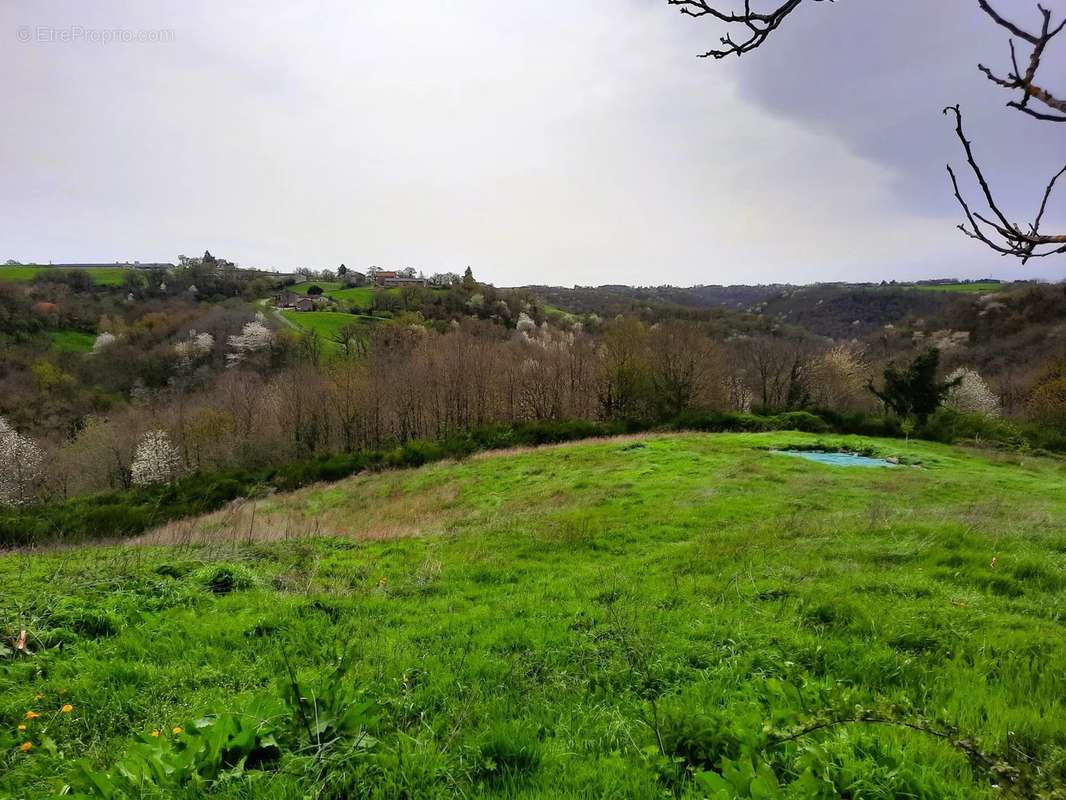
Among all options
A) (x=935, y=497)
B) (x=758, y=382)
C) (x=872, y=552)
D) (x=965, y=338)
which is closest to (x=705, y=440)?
(x=935, y=497)

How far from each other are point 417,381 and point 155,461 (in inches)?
746

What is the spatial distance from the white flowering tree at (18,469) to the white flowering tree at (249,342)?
72.1 feet

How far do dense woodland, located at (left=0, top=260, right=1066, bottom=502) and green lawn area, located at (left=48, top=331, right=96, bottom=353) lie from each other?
55 centimetres

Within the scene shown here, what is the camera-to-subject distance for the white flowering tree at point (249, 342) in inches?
2227

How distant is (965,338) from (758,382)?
1570 inches

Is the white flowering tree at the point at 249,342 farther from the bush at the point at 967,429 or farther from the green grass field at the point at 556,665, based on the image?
the bush at the point at 967,429

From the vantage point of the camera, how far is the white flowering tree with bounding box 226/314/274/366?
5656cm

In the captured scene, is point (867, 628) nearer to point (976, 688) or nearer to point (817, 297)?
point (976, 688)

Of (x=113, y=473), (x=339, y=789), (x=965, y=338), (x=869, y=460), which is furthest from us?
(x=965, y=338)

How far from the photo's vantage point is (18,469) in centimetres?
3356

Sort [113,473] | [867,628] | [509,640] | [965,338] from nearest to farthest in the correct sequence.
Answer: [867,628] < [509,640] < [113,473] < [965,338]

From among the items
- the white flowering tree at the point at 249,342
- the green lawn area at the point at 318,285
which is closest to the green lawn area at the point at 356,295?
the green lawn area at the point at 318,285

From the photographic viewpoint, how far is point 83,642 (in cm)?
434

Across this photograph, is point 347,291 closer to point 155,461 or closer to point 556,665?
point 155,461
